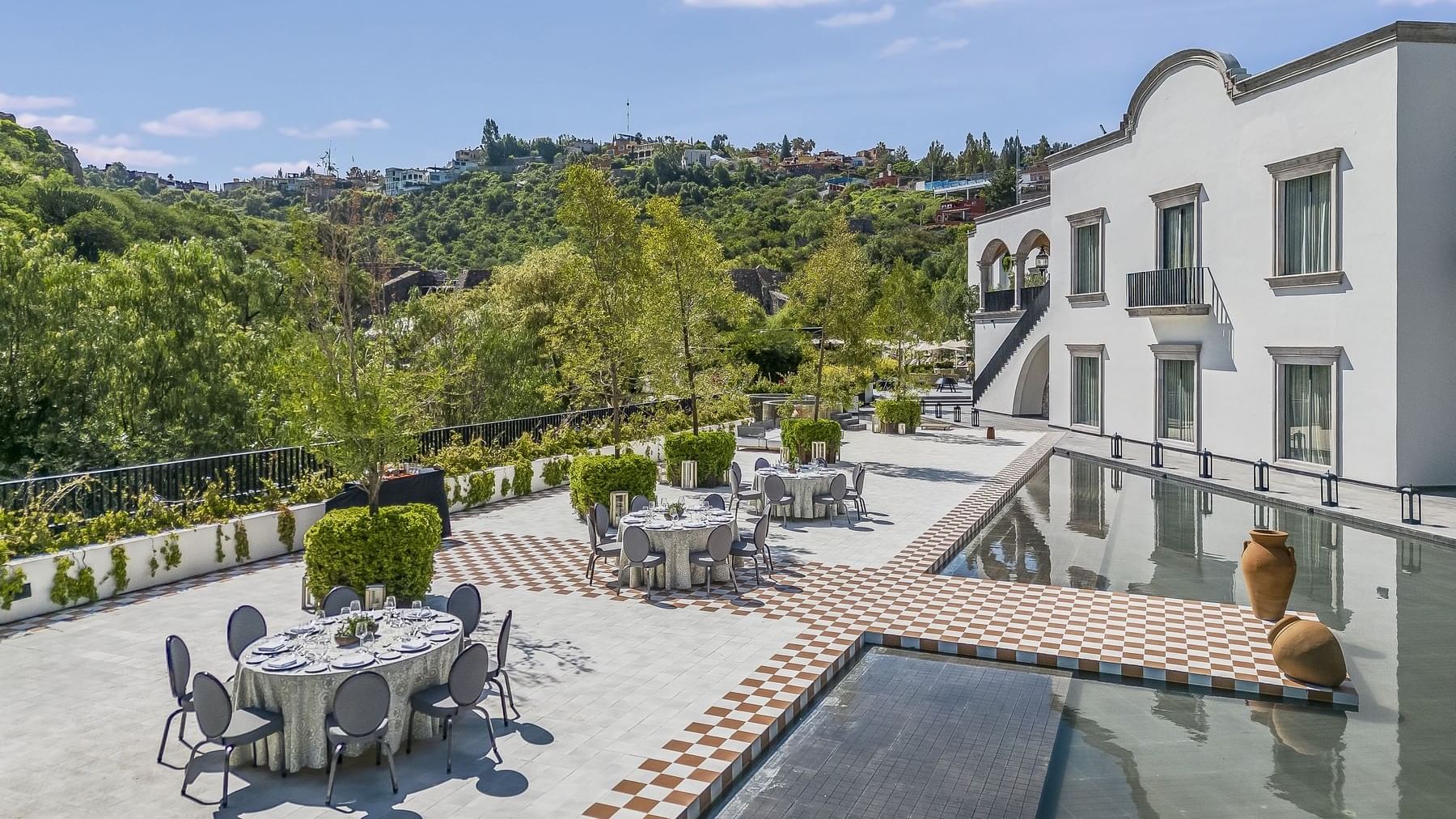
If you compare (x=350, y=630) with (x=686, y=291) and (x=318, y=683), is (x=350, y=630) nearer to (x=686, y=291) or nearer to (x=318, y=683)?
(x=318, y=683)

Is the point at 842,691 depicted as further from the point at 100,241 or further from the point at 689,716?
the point at 100,241

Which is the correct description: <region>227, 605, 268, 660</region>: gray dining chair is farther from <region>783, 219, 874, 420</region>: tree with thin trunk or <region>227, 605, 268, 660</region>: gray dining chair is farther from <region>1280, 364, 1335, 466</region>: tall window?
<region>1280, 364, 1335, 466</region>: tall window

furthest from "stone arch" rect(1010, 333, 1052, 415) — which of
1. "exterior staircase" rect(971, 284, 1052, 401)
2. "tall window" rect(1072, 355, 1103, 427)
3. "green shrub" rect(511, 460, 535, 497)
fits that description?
"green shrub" rect(511, 460, 535, 497)

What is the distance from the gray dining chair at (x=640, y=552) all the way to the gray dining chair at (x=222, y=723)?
4.87 meters

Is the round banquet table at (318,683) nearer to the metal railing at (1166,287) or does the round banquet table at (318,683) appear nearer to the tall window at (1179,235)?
the metal railing at (1166,287)

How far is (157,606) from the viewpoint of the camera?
10.4 meters

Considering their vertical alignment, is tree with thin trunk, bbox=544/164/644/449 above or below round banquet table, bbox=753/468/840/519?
above


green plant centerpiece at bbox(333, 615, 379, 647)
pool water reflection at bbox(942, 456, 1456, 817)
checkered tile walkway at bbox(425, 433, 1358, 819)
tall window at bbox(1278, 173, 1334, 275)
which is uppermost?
tall window at bbox(1278, 173, 1334, 275)

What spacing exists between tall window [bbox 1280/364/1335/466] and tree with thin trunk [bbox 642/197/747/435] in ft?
38.6

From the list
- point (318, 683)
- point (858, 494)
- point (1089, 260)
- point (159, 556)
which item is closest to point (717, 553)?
point (318, 683)

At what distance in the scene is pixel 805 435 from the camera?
20.4 m

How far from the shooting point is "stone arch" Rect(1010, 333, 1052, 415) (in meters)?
32.9

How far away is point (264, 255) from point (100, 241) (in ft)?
74.9

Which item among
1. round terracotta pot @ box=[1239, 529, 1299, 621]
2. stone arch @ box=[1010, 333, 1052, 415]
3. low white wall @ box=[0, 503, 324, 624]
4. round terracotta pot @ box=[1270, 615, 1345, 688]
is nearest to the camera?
round terracotta pot @ box=[1270, 615, 1345, 688]
